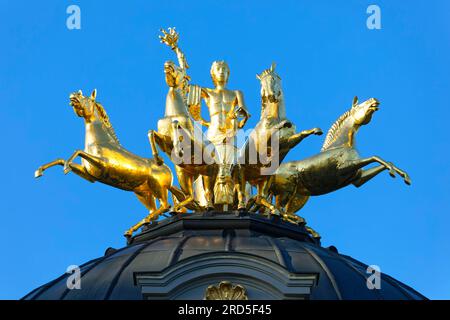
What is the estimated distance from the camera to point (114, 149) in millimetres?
44594

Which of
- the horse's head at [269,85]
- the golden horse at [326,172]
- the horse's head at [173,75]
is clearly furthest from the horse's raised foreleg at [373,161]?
the horse's head at [173,75]

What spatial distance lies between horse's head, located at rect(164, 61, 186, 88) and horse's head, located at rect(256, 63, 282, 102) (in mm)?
2186

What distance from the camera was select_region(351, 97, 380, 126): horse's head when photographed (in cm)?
4459

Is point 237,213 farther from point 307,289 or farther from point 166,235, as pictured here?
point 307,289

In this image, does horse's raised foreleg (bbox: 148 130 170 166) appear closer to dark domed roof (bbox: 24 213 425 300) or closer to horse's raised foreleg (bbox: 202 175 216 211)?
horse's raised foreleg (bbox: 202 175 216 211)

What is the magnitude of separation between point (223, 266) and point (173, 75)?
8587 millimetres

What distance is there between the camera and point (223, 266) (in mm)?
37906

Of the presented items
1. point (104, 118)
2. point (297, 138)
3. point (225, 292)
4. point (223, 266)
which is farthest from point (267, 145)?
point (225, 292)

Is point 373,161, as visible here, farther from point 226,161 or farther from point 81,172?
point 81,172

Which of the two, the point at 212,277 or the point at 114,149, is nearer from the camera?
the point at 212,277

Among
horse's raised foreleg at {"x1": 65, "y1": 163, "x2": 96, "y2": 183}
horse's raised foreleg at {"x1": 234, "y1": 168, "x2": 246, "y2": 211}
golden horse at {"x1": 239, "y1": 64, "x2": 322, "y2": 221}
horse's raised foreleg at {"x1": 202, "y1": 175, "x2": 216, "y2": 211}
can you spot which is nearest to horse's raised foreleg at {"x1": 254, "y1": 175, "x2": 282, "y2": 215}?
golden horse at {"x1": 239, "y1": 64, "x2": 322, "y2": 221}
